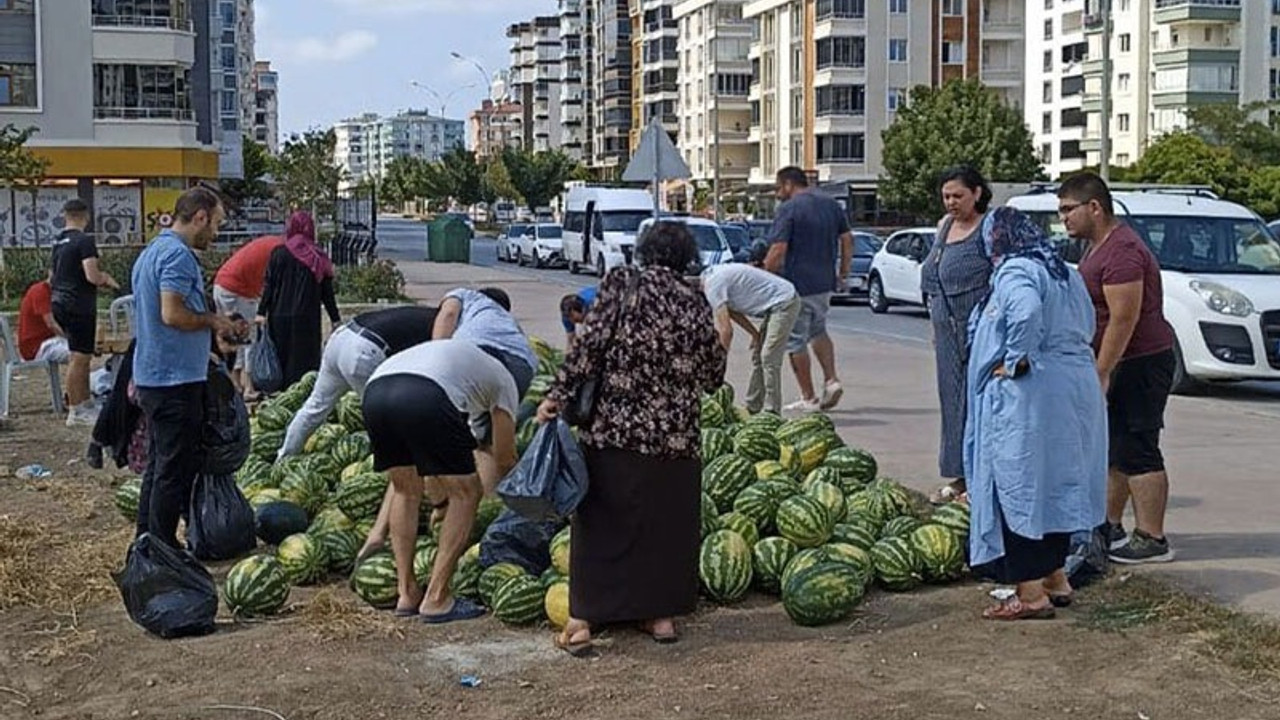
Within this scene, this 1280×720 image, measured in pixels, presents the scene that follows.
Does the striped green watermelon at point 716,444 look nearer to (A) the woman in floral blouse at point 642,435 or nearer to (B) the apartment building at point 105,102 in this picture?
(A) the woman in floral blouse at point 642,435

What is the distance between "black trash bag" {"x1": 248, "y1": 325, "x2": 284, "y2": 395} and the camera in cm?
1300

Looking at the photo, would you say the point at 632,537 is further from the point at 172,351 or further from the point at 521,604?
the point at 172,351

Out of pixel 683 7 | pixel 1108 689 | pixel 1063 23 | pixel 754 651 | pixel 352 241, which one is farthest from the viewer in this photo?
pixel 683 7

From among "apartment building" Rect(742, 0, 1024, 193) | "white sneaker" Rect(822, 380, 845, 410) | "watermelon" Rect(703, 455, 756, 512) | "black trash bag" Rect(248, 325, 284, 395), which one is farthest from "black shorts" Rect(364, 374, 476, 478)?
"apartment building" Rect(742, 0, 1024, 193)

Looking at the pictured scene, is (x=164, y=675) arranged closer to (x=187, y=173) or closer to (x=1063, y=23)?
(x=187, y=173)

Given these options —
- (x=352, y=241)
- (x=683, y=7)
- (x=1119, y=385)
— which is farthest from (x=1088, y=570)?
(x=683, y=7)

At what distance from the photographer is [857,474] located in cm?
993

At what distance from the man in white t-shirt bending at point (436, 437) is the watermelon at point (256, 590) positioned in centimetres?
57

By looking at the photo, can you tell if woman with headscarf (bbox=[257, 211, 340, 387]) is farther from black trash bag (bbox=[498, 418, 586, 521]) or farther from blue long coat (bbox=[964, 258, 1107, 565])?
blue long coat (bbox=[964, 258, 1107, 565])

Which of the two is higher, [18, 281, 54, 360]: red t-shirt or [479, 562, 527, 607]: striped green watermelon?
[18, 281, 54, 360]: red t-shirt

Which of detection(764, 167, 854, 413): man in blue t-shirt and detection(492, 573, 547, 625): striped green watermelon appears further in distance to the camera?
detection(764, 167, 854, 413): man in blue t-shirt

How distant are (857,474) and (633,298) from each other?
3.24 metres

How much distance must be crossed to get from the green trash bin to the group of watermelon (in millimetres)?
47387

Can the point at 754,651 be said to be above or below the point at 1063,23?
below
